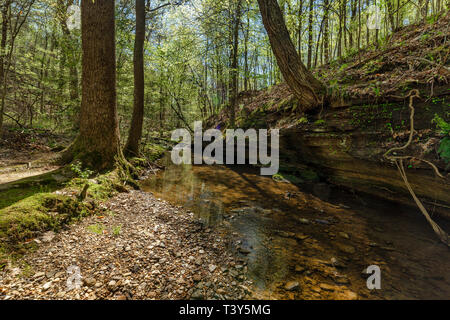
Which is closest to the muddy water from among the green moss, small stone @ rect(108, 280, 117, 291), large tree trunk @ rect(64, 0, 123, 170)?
small stone @ rect(108, 280, 117, 291)

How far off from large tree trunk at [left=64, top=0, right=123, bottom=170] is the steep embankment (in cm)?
637

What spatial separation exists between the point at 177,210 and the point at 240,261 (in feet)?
7.48

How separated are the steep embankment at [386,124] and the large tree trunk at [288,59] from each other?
0.57 metres

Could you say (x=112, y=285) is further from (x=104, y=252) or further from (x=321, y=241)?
(x=321, y=241)

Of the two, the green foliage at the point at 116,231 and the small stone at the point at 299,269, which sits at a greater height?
the green foliage at the point at 116,231

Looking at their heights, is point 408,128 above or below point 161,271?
above

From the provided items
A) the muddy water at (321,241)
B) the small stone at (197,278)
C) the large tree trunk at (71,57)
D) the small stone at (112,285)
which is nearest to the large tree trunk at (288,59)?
the muddy water at (321,241)

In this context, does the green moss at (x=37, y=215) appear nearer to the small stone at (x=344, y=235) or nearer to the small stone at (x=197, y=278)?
the small stone at (x=197, y=278)

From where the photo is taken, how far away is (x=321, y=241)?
12.5 ft

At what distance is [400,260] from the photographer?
10.8 feet

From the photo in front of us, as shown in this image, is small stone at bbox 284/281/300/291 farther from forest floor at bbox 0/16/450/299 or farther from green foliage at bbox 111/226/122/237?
green foliage at bbox 111/226/122/237

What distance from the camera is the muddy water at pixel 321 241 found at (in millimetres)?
2699
